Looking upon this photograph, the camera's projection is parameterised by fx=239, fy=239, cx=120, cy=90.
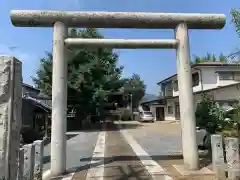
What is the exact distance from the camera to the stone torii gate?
6.84 m

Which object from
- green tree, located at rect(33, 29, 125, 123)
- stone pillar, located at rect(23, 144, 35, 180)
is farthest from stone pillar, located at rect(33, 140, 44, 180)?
green tree, located at rect(33, 29, 125, 123)

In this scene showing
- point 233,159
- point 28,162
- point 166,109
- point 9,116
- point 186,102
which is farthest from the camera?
point 166,109

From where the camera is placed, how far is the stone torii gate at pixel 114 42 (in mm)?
6844

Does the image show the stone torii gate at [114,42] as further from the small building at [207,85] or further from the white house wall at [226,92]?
the white house wall at [226,92]

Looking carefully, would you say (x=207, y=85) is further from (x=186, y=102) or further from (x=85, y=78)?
(x=186, y=102)

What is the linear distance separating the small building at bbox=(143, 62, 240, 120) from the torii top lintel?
788cm

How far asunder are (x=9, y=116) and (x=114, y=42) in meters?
5.04

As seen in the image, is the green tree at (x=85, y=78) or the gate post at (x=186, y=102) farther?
the green tree at (x=85, y=78)

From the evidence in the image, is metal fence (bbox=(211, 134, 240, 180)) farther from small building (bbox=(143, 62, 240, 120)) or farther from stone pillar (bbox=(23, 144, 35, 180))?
small building (bbox=(143, 62, 240, 120))

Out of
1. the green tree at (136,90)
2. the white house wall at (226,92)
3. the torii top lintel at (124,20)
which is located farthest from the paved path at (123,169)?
the green tree at (136,90)

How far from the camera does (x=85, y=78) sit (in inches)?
867

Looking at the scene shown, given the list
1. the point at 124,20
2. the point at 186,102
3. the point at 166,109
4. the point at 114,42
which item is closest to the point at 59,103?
the point at 114,42

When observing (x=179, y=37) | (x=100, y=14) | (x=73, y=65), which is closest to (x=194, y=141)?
(x=179, y=37)

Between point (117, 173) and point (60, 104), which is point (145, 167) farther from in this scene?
point (60, 104)
